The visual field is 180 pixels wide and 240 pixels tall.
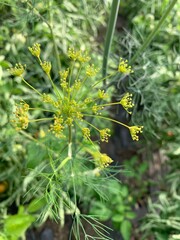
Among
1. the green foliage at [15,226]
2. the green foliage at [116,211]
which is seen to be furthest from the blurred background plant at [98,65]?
the green foliage at [15,226]

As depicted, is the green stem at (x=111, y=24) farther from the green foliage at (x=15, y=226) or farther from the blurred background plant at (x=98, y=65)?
the green foliage at (x=15, y=226)

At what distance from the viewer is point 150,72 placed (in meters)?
1.64

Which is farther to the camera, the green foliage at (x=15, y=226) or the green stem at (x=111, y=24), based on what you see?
the green foliage at (x=15, y=226)

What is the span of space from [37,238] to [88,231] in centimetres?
65

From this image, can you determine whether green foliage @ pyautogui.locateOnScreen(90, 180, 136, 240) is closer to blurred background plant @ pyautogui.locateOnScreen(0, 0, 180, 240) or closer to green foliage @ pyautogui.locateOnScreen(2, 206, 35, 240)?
blurred background plant @ pyautogui.locateOnScreen(0, 0, 180, 240)

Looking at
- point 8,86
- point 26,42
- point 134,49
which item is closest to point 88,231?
point 8,86

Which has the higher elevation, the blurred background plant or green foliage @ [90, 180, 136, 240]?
the blurred background plant

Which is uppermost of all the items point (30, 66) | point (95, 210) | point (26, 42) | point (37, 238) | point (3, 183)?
point (26, 42)

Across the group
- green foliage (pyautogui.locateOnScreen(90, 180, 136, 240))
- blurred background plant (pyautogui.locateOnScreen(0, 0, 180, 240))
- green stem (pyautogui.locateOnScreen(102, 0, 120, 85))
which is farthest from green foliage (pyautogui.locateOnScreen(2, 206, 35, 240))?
green stem (pyautogui.locateOnScreen(102, 0, 120, 85))

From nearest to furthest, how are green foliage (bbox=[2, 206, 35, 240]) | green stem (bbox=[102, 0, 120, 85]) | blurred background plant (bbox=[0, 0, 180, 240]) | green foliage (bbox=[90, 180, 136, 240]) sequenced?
green stem (bbox=[102, 0, 120, 85])
green foliage (bbox=[2, 206, 35, 240])
blurred background plant (bbox=[0, 0, 180, 240])
green foliage (bbox=[90, 180, 136, 240])

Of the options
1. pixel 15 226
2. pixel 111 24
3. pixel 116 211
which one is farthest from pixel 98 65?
pixel 15 226

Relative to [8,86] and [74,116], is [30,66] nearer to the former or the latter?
[8,86]

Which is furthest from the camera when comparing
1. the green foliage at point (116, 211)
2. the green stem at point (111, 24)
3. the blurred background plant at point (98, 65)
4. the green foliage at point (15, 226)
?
the green foliage at point (116, 211)

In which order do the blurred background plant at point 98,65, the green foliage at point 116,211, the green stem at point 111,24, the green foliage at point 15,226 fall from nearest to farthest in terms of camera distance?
1. the green stem at point 111,24
2. the green foliage at point 15,226
3. the blurred background plant at point 98,65
4. the green foliage at point 116,211
